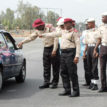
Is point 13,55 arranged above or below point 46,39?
below

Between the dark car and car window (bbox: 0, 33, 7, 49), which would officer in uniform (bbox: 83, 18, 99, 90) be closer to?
the dark car

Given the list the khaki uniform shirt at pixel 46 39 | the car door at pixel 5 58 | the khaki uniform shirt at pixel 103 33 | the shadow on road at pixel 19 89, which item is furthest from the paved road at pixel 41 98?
the khaki uniform shirt at pixel 103 33

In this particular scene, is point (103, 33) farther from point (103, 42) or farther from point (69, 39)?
point (69, 39)

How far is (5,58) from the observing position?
9219mm

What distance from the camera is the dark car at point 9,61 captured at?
9.14m

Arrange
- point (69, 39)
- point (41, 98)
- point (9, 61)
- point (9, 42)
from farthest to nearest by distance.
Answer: point (9, 42)
point (9, 61)
point (69, 39)
point (41, 98)

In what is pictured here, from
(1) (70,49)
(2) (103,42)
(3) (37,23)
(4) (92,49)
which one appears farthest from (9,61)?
(2) (103,42)

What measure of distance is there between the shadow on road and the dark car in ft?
0.90

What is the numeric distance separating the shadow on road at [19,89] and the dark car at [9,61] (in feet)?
0.90

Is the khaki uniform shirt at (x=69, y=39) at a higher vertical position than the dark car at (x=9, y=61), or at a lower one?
higher

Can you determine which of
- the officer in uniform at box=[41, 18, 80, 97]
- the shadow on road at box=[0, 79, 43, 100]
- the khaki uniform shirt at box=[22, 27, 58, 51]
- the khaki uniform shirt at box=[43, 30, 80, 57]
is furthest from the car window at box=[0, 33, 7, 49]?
the khaki uniform shirt at box=[43, 30, 80, 57]

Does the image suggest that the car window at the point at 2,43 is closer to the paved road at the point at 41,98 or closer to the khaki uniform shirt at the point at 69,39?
the paved road at the point at 41,98

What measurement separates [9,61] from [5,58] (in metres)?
0.35

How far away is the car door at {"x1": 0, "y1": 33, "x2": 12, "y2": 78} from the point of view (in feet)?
29.7
